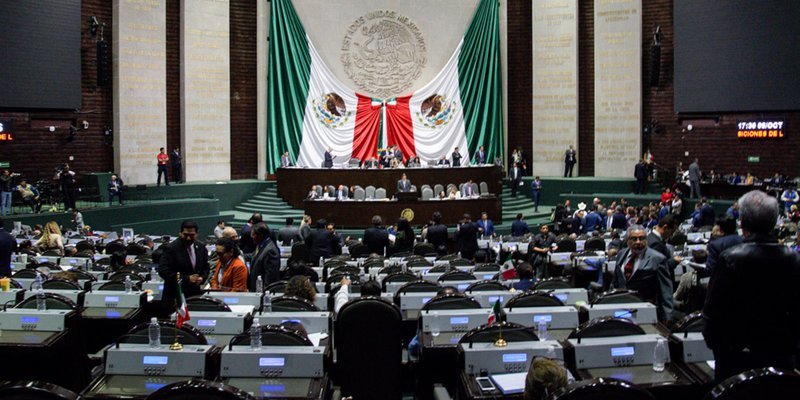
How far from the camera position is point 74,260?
11375 millimetres

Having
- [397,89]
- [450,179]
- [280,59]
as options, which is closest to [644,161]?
[450,179]

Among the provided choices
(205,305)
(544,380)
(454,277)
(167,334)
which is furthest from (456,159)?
(544,380)

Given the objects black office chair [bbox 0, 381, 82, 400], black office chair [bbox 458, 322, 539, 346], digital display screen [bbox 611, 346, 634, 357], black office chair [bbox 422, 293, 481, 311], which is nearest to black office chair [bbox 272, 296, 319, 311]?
black office chair [bbox 422, 293, 481, 311]

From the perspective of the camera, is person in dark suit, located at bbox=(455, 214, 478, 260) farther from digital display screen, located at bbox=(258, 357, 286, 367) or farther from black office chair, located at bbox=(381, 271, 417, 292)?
digital display screen, located at bbox=(258, 357, 286, 367)

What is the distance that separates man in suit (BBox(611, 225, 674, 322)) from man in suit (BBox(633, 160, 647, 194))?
61.3 ft

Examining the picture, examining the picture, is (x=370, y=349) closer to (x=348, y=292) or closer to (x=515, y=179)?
(x=348, y=292)

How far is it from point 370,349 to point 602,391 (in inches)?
104

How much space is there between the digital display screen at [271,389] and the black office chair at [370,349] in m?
1.33

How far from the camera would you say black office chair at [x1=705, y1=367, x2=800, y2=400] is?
11.5 ft

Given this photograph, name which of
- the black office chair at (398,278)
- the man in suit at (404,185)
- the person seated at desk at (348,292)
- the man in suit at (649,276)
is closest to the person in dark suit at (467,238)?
the black office chair at (398,278)

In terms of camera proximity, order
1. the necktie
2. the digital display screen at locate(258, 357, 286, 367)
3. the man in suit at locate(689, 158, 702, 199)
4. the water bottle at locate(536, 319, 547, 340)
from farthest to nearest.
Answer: the man in suit at locate(689, 158, 702, 199), the necktie, the water bottle at locate(536, 319, 547, 340), the digital display screen at locate(258, 357, 286, 367)

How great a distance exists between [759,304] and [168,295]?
5.33 meters

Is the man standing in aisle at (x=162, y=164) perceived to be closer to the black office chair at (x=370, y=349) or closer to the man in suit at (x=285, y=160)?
the man in suit at (x=285, y=160)

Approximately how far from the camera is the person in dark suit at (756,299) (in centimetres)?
383
